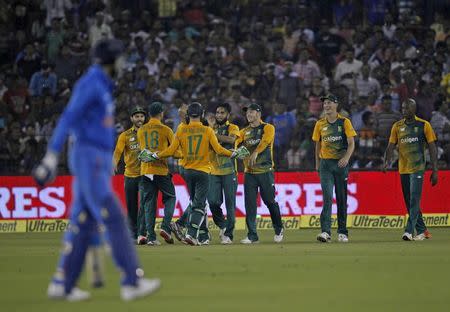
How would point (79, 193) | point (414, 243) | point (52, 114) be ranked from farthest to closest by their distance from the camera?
point (52, 114), point (414, 243), point (79, 193)

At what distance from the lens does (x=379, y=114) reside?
87.5 ft

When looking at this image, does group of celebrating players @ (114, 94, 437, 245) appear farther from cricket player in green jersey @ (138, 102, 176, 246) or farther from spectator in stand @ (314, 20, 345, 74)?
spectator in stand @ (314, 20, 345, 74)

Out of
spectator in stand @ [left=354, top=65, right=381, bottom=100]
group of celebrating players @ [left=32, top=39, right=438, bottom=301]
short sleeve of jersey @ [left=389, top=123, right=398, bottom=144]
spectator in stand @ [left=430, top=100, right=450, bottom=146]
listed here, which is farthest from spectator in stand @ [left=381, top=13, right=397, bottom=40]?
short sleeve of jersey @ [left=389, top=123, right=398, bottom=144]

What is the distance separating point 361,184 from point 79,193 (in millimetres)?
16451

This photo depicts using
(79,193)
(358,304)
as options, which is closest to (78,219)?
(79,193)

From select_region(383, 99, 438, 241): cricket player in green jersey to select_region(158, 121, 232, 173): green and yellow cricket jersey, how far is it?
3606 millimetres

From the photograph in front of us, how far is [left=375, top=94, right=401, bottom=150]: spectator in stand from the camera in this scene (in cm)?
2614

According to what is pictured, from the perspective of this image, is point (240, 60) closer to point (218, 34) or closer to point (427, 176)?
point (218, 34)

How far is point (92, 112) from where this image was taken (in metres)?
9.72

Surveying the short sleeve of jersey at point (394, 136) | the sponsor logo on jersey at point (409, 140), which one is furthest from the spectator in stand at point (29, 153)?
the sponsor logo on jersey at point (409, 140)

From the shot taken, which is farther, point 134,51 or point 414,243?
point 134,51

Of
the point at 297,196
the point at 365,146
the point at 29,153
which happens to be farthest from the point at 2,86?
the point at 365,146

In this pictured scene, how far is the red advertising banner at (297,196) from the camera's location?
25.3m

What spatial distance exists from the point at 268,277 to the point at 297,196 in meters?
12.8
